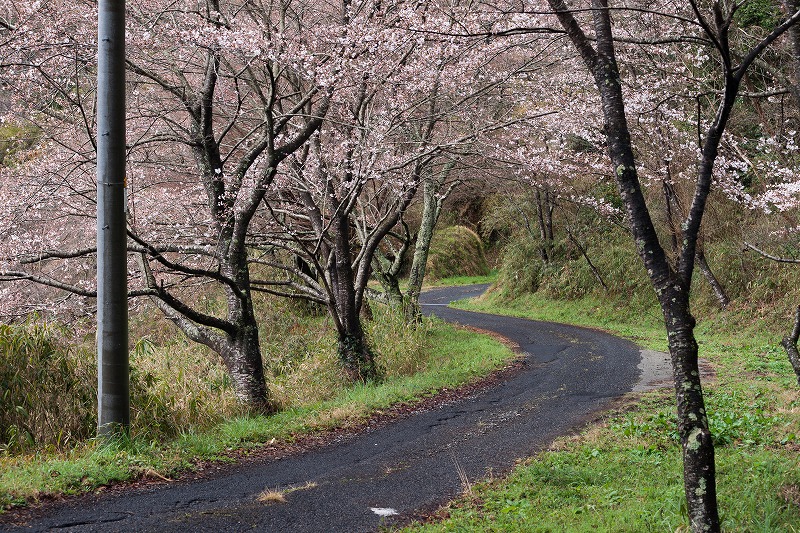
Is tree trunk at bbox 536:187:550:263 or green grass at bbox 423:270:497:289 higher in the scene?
tree trunk at bbox 536:187:550:263

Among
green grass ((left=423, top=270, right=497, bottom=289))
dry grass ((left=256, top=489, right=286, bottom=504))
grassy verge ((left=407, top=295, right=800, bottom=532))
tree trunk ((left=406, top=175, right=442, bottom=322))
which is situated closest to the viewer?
grassy verge ((left=407, top=295, right=800, bottom=532))

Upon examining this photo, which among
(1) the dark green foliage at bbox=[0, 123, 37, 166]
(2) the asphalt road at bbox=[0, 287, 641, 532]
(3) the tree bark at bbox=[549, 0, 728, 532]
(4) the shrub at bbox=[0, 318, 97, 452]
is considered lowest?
(2) the asphalt road at bbox=[0, 287, 641, 532]

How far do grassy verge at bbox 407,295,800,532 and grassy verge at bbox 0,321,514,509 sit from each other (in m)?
2.82

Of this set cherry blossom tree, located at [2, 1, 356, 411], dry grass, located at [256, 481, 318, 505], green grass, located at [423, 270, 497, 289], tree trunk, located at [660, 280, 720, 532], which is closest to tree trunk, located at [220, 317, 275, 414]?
cherry blossom tree, located at [2, 1, 356, 411]

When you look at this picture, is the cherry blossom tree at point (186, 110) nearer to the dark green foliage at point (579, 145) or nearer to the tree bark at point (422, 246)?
the tree bark at point (422, 246)

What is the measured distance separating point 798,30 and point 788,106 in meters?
10.6

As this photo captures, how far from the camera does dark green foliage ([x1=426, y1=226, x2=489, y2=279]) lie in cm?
3631

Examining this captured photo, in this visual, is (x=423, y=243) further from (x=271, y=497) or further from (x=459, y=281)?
(x=459, y=281)

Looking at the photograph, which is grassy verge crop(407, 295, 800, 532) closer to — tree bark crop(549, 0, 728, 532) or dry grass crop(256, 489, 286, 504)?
tree bark crop(549, 0, 728, 532)

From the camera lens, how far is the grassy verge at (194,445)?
18.0 feet

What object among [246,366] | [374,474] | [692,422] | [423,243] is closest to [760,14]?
[423,243]

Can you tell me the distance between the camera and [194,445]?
22.9ft

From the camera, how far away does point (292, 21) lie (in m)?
12.6

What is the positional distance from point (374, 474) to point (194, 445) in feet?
6.54
